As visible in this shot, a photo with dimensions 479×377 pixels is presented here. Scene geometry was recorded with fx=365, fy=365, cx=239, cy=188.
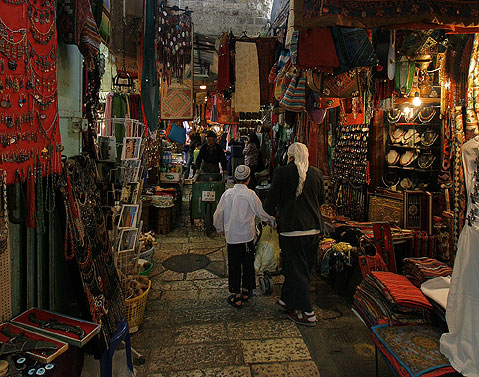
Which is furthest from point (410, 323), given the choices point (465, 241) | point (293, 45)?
point (293, 45)

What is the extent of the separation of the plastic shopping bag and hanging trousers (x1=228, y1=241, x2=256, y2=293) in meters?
0.38

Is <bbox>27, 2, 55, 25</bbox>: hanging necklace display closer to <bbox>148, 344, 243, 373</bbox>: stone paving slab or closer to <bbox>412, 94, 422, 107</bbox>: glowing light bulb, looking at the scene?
<bbox>148, 344, 243, 373</bbox>: stone paving slab

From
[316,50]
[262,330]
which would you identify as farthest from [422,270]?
[316,50]

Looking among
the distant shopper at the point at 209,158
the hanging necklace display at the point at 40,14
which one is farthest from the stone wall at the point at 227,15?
the hanging necklace display at the point at 40,14

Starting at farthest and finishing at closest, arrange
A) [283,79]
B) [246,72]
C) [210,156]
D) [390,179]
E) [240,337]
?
[210,156]
[390,179]
[246,72]
[283,79]
[240,337]

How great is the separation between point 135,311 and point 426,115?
5.36 m

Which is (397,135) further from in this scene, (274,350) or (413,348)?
(413,348)

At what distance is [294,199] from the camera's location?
4.04 meters


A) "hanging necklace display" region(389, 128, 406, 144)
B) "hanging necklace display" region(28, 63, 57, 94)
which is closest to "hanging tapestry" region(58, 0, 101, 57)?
"hanging necklace display" region(28, 63, 57, 94)

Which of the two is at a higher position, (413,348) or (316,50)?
(316,50)

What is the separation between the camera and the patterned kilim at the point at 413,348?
2211 millimetres

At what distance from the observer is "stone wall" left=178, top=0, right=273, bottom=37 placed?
26.5 ft

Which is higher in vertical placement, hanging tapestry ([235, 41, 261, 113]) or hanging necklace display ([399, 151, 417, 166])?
hanging tapestry ([235, 41, 261, 113])

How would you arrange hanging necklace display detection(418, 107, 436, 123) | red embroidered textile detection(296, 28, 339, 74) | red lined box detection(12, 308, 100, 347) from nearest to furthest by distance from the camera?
red lined box detection(12, 308, 100, 347), red embroidered textile detection(296, 28, 339, 74), hanging necklace display detection(418, 107, 436, 123)
